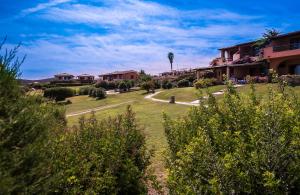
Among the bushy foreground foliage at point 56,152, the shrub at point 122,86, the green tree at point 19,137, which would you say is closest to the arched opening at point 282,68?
the shrub at point 122,86

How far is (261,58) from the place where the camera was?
5134 centimetres

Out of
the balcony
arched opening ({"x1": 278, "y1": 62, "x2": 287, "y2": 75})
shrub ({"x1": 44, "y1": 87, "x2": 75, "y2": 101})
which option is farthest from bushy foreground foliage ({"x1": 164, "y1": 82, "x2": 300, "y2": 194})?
shrub ({"x1": 44, "y1": 87, "x2": 75, "y2": 101})

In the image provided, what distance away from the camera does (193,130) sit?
7.59 metres

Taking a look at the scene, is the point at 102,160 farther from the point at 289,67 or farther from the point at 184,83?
the point at 184,83

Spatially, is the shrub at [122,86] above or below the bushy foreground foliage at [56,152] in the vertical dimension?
below

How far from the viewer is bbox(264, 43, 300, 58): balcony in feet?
148

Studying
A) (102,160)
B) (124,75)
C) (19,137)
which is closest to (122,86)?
(124,75)

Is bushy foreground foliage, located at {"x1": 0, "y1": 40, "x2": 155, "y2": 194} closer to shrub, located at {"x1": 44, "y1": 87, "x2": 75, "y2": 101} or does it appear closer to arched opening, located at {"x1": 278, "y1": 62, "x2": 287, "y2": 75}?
arched opening, located at {"x1": 278, "y1": 62, "x2": 287, "y2": 75}

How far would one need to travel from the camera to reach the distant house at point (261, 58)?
154 ft

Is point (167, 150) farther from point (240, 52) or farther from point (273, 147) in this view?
point (240, 52)

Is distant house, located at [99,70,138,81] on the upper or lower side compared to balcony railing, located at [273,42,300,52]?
lower

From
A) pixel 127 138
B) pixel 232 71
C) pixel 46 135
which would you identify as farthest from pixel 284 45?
pixel 46 135

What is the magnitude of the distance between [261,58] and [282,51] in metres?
4.84

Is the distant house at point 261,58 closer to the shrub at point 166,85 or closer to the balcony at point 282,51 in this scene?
the balcony at point 282,51
